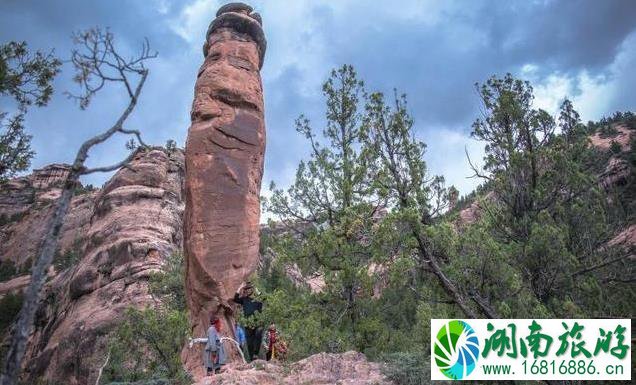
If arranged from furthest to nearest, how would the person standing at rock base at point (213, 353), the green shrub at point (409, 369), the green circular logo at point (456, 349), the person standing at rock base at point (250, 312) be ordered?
1. the person standing at rock base at point (250, 312)
2. the person standing at rock base at point (213, 353)
3. the green shrub at point (409, 369)
4. the green circular logo at point (456, 349)

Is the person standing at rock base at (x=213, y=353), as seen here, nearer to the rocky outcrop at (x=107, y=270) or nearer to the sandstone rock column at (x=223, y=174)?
the sandstone rock column at (x=223, y=174)

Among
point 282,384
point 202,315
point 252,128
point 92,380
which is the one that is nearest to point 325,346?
point 282,384

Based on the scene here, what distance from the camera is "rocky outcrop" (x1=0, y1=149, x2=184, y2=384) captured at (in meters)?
18.9

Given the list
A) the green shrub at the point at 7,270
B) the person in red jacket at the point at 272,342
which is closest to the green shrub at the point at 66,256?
the green shrub at the point at 7,270

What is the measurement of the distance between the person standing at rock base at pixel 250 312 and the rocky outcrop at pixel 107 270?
195 inches

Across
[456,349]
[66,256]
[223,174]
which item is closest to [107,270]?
[223,174]

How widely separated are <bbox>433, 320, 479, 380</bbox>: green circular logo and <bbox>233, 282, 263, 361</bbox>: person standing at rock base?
6.64 meters

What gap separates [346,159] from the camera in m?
14.5

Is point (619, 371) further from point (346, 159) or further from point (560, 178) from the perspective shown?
point (346, 159)

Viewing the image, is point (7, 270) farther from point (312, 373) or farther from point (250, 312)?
point (312, 373)

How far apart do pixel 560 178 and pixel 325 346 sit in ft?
22.3

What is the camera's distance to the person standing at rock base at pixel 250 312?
1370 cm

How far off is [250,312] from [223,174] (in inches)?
184

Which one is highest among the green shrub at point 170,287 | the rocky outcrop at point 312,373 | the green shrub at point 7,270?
the green shrub at point 7,270
